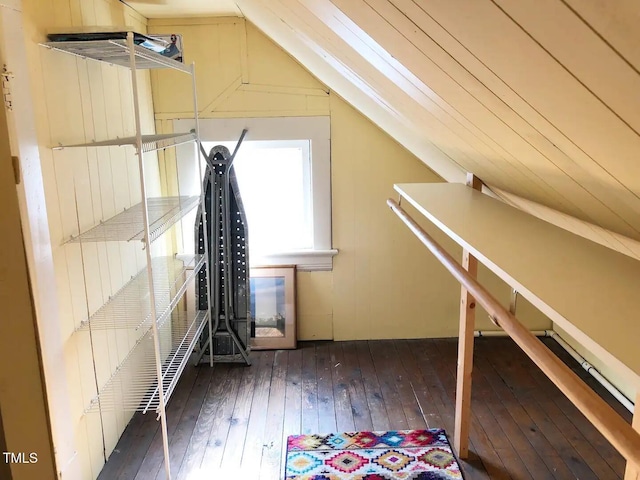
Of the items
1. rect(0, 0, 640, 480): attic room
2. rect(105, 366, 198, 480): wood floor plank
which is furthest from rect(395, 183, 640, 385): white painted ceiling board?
rect(105, 366, 198, 480): wood floor plank

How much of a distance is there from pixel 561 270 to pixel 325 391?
1.81 metres

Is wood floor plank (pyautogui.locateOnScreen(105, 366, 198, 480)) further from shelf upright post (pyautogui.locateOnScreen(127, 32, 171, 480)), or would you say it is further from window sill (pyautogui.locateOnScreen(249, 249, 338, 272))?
window sill (pyautogui.locateOnScreen(249, 249, 338, 272))

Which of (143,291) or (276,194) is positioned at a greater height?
(276,194)

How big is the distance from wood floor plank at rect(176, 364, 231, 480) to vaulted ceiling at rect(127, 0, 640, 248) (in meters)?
1.63

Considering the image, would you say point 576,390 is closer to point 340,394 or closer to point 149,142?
point 149,142

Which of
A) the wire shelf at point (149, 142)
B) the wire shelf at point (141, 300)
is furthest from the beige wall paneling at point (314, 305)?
the wire shelf at point (149, 142)

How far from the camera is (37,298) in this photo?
65.0 inches

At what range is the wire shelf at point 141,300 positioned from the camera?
2.11 metres

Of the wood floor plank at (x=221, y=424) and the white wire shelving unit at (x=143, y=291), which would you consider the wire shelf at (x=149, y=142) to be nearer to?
the white wire shelving unit at (x=143, y=291)

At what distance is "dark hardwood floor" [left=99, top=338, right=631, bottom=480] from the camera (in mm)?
2186

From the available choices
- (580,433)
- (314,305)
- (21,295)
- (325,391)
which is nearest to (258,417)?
(325,391)

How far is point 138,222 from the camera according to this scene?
2.24 metres

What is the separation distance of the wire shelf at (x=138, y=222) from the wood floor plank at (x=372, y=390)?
1289 mm

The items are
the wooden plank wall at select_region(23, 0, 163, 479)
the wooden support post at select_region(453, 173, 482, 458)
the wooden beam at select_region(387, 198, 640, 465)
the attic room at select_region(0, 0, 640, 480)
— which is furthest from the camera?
the wooden support post at select_region(453, 173, 482, 458)
